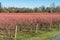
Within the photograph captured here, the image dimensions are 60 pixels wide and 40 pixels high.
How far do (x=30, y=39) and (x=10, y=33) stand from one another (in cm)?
247

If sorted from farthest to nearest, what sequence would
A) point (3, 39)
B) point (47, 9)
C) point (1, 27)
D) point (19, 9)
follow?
point (47, 9) → point (19, 9) → point (1, 27) → point (3, 39)

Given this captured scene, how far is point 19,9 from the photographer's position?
76.8 metres

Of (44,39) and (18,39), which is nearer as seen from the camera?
(18,39)

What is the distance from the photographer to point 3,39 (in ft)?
61.2

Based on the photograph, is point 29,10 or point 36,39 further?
point 29,10

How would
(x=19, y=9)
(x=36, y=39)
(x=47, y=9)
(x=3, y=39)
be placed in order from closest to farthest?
(x=3, y=39) → (x=36, y=39) → (x=19, y=9) → (x=47, y=9)

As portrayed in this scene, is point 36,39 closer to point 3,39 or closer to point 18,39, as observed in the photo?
point 18,39

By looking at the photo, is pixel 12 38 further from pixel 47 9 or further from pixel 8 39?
pixel 47 9

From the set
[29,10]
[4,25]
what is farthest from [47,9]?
[4,25]

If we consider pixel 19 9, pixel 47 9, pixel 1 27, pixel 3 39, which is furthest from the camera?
pixel 47 9

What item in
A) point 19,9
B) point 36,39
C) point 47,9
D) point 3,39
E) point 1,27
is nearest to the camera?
point 3,39

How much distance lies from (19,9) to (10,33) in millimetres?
55789

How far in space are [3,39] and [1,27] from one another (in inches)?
272

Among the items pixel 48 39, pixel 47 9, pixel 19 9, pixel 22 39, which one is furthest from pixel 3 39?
pixel 47 9
